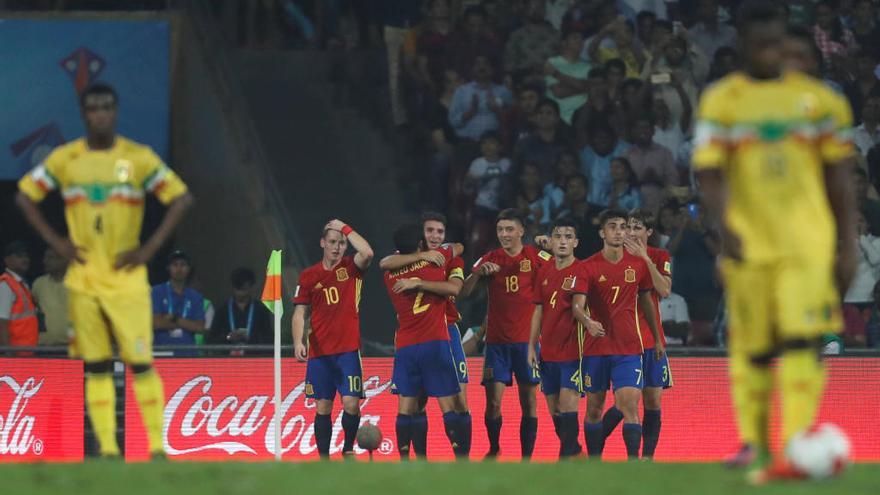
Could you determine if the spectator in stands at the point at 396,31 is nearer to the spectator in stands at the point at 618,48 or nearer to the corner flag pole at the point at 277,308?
the spectator in stands at the point at 618,48

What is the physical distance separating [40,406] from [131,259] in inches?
334

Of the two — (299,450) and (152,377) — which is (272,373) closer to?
(299,450)

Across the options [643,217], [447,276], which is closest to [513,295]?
[447,276]

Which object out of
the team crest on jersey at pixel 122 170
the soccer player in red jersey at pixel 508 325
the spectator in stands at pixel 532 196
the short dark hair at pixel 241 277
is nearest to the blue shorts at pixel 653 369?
the soccer player in red jersey at pixel 508 325

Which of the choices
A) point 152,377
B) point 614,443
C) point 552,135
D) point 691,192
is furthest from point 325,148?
point 152,377

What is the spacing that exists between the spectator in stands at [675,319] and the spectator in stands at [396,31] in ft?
16.6

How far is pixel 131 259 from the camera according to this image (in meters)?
11.6

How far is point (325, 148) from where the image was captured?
24266 mm

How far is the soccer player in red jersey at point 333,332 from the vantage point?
58.4ft

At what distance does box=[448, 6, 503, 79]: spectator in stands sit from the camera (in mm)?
23219

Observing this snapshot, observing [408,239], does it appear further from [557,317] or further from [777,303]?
[777,303]

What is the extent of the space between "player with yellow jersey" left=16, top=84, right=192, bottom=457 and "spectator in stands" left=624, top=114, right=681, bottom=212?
11.0 m

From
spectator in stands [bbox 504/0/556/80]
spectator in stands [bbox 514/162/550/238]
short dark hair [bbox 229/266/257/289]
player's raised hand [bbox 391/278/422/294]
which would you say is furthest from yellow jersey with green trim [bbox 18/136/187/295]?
spectator in stands [bbox 504/0/556/80]

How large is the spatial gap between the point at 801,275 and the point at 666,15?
15.7 m
